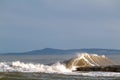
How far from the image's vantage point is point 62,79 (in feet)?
136

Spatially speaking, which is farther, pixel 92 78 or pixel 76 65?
pixel 76 65

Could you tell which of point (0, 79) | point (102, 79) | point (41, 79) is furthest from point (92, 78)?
point (0, 79)

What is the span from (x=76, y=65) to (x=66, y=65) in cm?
127

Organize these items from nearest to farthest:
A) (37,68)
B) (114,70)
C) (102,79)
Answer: (102,79) < (114,70) < (37,68)

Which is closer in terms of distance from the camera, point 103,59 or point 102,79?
point 102,79

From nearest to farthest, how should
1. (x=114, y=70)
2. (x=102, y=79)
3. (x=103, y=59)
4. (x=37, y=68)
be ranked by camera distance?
(x=102, y=79), (x=114, y=70), (x=37, y=68), (x=103, y=59)

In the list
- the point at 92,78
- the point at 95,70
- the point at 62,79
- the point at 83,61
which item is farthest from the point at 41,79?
the point at 83,61

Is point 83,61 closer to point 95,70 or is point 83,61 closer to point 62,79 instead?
point 95,70

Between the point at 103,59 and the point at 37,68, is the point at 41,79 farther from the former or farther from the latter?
the point at 103,59

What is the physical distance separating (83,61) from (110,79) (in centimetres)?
1628

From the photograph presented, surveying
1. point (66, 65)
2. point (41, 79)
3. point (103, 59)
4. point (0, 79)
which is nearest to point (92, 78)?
point (41, 79)

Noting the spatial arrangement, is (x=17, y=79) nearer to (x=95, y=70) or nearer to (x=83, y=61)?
(x=95, y=70)

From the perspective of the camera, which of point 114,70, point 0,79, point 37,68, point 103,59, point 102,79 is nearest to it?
point 0,79

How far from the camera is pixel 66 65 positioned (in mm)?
56125
